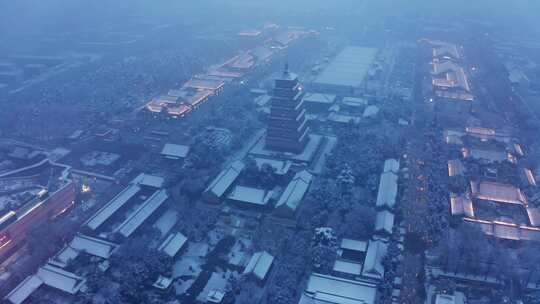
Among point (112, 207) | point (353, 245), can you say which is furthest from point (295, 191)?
point (112, 207)

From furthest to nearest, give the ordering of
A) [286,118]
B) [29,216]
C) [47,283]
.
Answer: [286,118], [29,216], [47,283]

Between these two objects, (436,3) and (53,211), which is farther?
(436,3)

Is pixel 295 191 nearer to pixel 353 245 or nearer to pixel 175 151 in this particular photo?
pixel 353 245

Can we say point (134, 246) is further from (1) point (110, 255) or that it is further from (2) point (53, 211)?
(2) point (53, 211)

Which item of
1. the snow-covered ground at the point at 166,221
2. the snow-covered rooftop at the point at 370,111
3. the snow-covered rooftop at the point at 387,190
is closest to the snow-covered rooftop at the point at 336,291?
the snow-covered rooftop at the point at 387,190

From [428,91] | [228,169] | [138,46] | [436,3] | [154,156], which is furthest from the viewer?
[436,3]

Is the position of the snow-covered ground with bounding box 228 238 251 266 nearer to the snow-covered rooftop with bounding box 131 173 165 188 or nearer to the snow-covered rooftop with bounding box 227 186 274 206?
the snow-covered rooftop with bounding box 227 186 274 206

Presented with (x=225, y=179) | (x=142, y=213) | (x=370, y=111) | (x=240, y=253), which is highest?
(x=370, y=111)

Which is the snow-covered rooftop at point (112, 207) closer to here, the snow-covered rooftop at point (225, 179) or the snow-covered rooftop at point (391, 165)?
the snow-covered rooftop at point (225, 179)

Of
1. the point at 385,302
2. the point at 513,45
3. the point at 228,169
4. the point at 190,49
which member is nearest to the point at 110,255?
the point at 228,169
